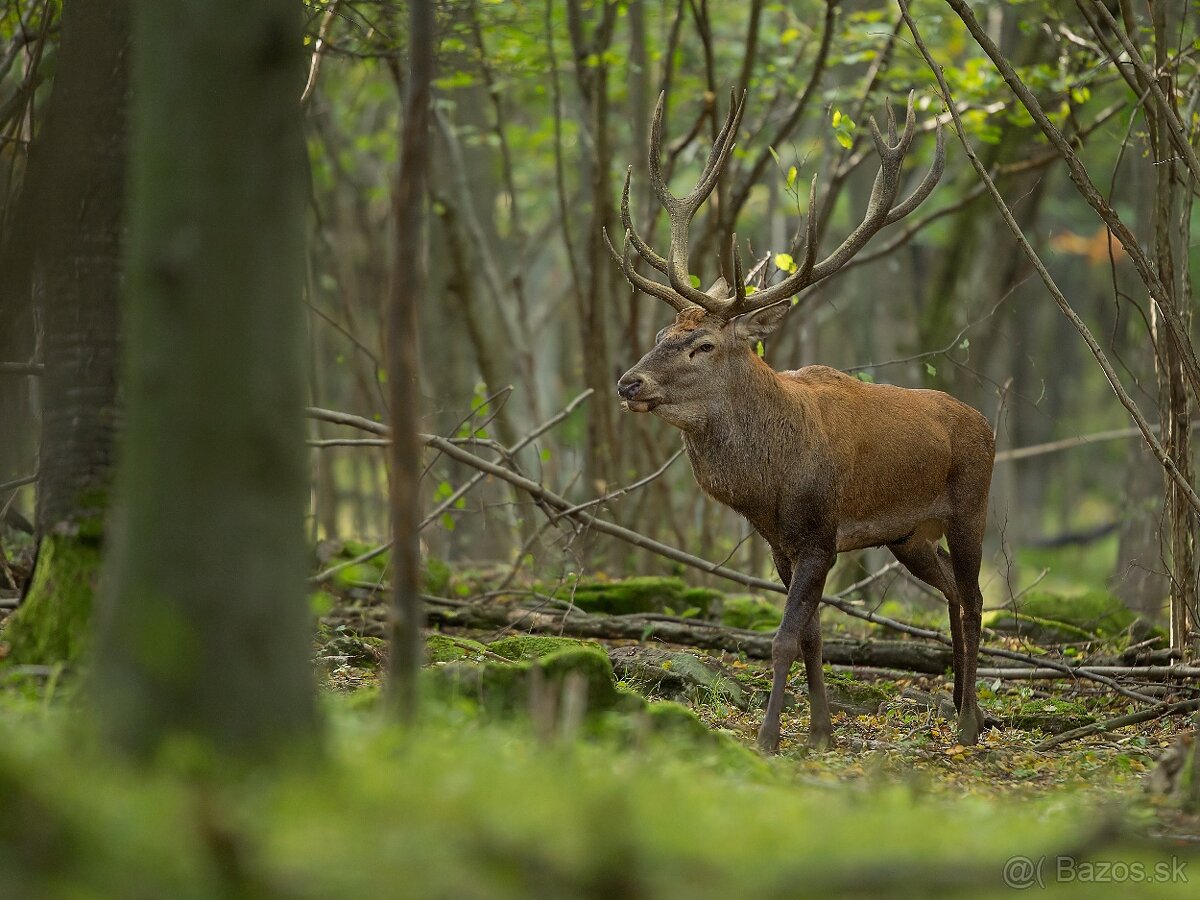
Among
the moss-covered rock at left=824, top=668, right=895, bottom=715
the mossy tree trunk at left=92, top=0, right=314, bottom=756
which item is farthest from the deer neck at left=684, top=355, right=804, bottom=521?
the mossy tree trunk at left=92, top=0, right=314, bottom=756

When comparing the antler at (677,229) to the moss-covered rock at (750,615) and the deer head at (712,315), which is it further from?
the moss-covered rock at (750,615)

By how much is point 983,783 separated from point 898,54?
35.2ft

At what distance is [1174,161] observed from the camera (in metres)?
8.38

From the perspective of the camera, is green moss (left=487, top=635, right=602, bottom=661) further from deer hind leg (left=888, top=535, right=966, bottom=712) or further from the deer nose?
deer hind leg (left=888, top=535, right=966, bottom=712)

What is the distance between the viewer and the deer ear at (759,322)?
8.12m

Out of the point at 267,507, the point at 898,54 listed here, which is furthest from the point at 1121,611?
the point at 267,507

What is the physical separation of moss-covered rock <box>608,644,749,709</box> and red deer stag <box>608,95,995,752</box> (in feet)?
2.02

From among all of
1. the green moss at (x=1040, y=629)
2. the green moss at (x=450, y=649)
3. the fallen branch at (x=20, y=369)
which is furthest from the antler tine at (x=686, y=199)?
the green moss at (x=1040, y=629)

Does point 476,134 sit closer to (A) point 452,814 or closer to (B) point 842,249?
(B) point 842,249

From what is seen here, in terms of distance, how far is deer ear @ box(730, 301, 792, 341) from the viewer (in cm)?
812

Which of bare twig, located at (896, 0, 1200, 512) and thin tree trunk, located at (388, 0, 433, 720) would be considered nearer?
thin tree trunk, located at (388, 0, 433, 720)

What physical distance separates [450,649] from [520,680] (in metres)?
2.01

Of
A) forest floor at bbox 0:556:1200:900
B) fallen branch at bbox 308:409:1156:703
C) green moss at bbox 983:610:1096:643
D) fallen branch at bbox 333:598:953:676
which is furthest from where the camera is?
green moss at bbox 983:610:1096:643

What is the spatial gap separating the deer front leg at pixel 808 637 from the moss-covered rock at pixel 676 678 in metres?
0.51
